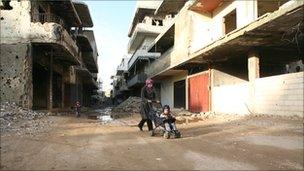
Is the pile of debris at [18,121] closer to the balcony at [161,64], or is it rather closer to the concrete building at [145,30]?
the balcony at [161,64]

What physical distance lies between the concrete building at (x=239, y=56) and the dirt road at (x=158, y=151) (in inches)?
143

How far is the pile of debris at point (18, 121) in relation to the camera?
506 inches

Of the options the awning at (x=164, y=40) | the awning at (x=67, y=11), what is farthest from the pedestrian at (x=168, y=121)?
the awning at (x=164, y=40)

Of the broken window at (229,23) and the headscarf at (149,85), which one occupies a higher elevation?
the broken window at (229,23)

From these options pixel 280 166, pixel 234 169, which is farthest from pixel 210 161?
pixel 280 166

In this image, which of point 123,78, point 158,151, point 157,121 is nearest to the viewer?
point 158,151

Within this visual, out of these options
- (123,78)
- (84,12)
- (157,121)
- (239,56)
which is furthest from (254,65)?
(123,78)

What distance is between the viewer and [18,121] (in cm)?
1563

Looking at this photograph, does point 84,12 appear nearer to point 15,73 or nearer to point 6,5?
point 6,5

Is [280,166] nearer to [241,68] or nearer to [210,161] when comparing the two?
[210,161]

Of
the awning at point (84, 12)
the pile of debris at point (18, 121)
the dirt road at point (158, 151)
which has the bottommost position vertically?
the dirt road at point (158, 151)

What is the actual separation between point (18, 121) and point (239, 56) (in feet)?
39.3

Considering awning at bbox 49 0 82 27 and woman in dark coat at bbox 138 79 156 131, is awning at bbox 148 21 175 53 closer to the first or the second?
awning at bbox 49 0 82 27

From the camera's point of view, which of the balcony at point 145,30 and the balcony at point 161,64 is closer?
the balcony at point 161,64
